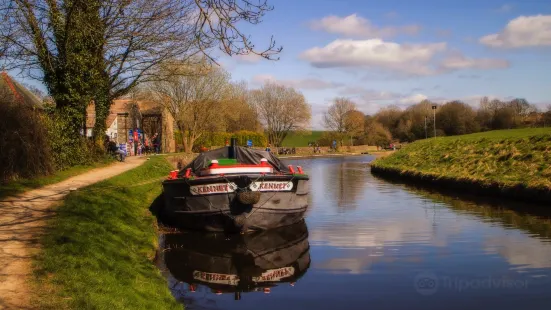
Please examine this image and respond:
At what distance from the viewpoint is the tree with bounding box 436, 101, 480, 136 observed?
67688 millimetres

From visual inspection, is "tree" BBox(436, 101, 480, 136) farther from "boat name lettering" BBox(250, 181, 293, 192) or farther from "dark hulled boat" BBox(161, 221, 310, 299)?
"dark hulled boat" BBox(161, 221, 310, 299)

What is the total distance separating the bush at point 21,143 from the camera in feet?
48.6

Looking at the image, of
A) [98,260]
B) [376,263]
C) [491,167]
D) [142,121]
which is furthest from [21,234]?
[142,121]

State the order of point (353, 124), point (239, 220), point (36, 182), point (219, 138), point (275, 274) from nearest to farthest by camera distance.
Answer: point (275, 274) < point (239, 220) < point (36, 182) < point (219, 138) < point (353, 124)

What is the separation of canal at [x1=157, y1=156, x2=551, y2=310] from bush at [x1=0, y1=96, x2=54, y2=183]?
562cm

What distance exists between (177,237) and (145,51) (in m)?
12.0

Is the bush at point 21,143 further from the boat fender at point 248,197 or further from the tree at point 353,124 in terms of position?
the tree at point 353,124

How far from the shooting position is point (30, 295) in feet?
Result: 18.6

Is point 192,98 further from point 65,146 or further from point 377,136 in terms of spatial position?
point 377,136

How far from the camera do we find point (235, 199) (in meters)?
11.9

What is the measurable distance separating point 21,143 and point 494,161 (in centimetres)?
1801

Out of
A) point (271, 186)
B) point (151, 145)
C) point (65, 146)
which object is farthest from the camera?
point (151, 145)

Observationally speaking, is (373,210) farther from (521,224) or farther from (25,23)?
(25,23)

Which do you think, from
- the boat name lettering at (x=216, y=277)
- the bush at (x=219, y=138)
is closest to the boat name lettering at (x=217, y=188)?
the boat name lettering at (x=216, y=277)
